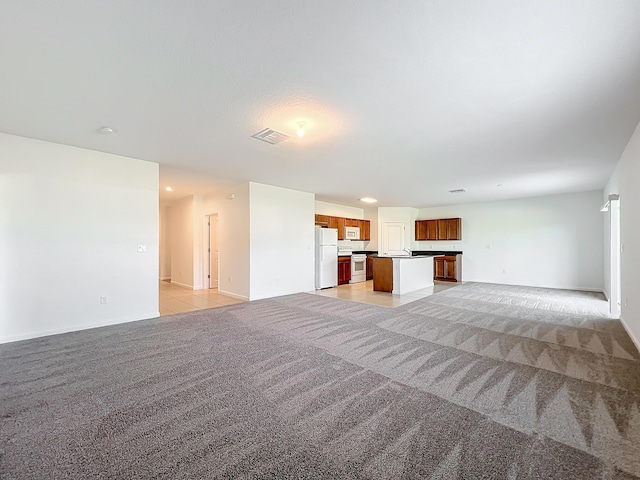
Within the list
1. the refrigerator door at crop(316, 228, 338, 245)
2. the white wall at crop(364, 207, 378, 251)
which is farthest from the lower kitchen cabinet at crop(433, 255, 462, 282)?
the refrigerator door at crop(316, 228, 338, 245)

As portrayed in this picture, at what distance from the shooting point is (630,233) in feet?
12.2

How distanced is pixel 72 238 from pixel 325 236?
5.39m

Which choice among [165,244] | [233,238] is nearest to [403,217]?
[233,238]

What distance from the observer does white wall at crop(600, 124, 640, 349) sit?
3357 millimetres

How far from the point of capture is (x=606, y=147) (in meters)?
3.98

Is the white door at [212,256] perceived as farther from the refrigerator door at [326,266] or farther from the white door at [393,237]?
the white door at [393,237]

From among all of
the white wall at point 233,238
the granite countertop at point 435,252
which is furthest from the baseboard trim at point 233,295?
the granite countertop at point 435,252

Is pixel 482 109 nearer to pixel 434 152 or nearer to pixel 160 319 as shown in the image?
pixel 434 152

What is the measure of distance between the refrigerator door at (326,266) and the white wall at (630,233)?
227 inches

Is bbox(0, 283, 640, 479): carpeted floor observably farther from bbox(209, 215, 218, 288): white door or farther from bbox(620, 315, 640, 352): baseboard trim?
bbox(209, 215, 218, 288): white door

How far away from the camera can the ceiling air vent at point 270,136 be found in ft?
11.2

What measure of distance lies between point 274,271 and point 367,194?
326cm

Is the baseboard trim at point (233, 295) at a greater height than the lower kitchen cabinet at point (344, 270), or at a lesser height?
lesser

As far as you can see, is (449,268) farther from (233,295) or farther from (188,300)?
(188,300)
